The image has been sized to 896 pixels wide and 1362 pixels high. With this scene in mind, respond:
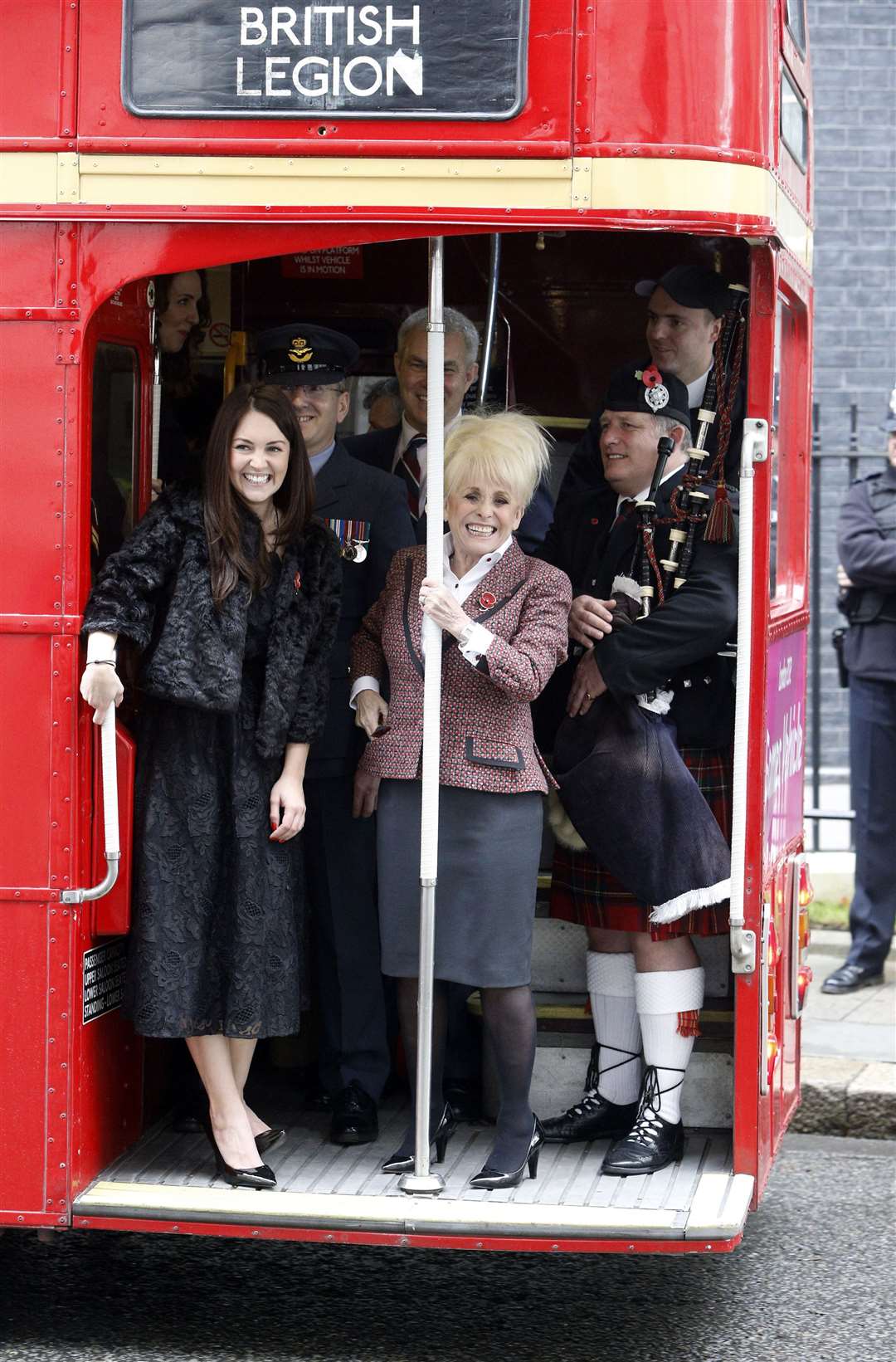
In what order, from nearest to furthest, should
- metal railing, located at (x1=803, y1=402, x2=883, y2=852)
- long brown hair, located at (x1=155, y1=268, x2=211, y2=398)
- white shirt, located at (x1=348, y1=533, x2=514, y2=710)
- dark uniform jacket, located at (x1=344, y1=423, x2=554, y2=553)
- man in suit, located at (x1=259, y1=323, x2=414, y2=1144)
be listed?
white shirt, located at (x1=348, y1=533, x2=514, y2=710)
man in suit, located at (x1=259, y1=323, x2=414, y2=1144)
dark uniform jacket, located at (x1=344, y1=423, x2=554, y2=553)
long brown hair, located at (x1=155, y1=268, x2=211, y2=398)
metal railing, located at (x1=803, y1=402, x2=883, y2=852)

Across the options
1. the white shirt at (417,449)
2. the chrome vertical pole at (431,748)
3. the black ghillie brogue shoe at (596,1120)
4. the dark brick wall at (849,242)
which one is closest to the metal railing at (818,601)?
the dark brick wall at (849,242)

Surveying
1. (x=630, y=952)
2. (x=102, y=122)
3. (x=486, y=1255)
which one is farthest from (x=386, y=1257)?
(x=102, y=122)

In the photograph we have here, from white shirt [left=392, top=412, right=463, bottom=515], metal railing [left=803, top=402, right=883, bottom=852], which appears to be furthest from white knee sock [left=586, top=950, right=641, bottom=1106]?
metal railing [left=803, top=402, right=883, bottom=852]

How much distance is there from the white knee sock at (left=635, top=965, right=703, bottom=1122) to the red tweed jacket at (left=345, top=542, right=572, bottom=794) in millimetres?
557

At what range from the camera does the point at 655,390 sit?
4.63 meters

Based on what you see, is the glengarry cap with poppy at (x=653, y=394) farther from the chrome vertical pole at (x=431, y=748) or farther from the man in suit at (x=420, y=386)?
the chrome vertical pole at (x=431, y=748)

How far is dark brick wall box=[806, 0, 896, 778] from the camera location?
10102 mm

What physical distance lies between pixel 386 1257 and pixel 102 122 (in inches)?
113

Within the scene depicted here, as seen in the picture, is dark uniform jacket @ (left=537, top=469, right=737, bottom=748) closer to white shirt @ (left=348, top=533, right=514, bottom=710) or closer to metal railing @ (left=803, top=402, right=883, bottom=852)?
white shirt @ (left=348, top=533, right=514, bottom=710)

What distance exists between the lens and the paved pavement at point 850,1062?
619 cm

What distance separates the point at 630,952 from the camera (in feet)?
15.6

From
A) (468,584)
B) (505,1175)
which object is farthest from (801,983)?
(468,584)

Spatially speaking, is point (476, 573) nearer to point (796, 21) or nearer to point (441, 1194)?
point (441, 1194)

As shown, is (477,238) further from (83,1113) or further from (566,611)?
(83,1113)
